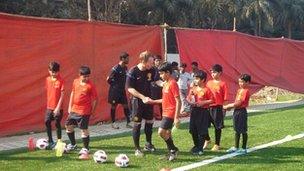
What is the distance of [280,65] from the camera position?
20438 millimetres

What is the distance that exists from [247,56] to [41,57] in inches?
355

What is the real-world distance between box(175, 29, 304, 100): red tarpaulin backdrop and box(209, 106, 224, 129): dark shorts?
5.68 meters

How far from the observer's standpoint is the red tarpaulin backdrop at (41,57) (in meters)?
10.8

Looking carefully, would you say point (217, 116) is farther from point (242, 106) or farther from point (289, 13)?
point (289, 13)

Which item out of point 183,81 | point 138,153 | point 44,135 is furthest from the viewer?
point 183,81

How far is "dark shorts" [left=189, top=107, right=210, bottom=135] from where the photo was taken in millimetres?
9281

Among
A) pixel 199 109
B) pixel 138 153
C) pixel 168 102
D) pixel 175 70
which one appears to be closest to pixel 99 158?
pixel 138 153

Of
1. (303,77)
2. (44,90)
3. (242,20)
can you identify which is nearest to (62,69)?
(44,90)

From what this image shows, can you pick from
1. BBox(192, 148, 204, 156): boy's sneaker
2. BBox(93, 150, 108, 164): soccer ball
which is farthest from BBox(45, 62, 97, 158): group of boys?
BBox(192, 148, 204, 156): boy's sneaker

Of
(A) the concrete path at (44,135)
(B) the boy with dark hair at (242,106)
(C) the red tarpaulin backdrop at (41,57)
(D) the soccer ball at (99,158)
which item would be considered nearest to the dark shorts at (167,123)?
(D) the soccer ball at (99,158)

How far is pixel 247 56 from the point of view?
60.9 ft

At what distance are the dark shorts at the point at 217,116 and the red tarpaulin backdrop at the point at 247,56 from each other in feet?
18.6

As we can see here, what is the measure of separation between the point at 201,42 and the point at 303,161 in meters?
8.16

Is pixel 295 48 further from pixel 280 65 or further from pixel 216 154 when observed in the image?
pixel 216 154
